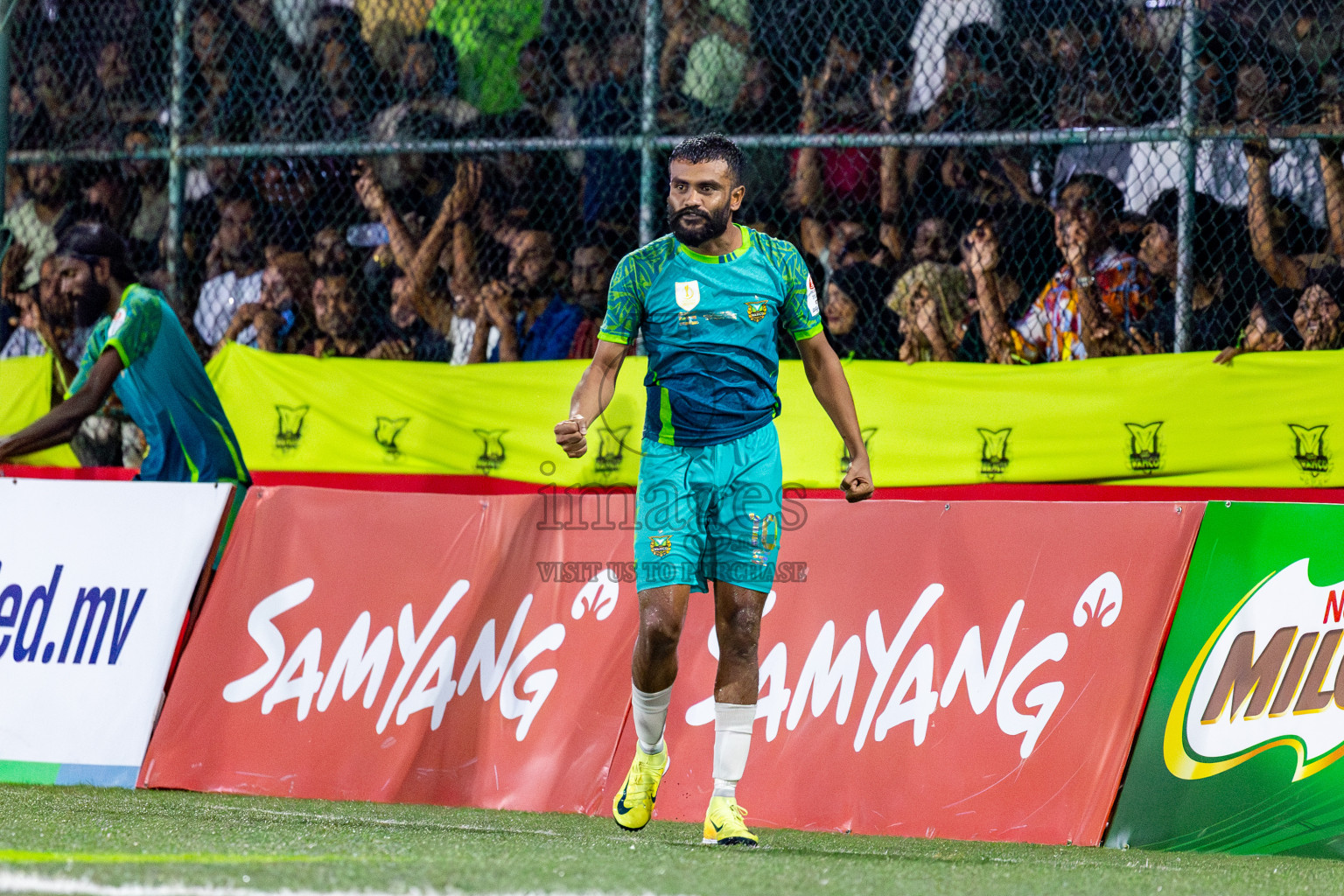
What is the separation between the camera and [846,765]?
5.73 meters

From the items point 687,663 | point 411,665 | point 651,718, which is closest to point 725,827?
point 651,718

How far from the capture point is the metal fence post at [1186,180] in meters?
7.16

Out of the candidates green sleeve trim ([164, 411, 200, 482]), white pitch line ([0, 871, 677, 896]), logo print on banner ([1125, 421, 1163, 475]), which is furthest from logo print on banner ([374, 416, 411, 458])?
white pitch line ([0, 871, 677, 896])

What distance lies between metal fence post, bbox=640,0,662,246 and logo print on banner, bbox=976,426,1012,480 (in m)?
1.90

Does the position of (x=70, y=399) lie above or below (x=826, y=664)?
above

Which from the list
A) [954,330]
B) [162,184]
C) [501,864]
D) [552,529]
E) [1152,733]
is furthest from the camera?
[162,184]

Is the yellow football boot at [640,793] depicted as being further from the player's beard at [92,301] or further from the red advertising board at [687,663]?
the player's beard at [92,301]

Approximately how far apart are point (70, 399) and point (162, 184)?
291 centimetres

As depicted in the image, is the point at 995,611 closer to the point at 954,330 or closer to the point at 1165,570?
the point at 1165,570

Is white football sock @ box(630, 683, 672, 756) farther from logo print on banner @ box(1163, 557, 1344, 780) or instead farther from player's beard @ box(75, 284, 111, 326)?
player's beard @ box(75, 284, 111, 326)

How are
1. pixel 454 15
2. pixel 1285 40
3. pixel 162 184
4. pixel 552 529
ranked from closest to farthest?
pixel 552 529
pixel 1285 40
pixel 454 15
pixel 162 184

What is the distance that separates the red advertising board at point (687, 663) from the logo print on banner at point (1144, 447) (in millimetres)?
1593

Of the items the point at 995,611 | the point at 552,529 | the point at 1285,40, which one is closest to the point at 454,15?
the point at 552,529

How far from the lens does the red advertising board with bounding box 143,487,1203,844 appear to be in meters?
5.54
